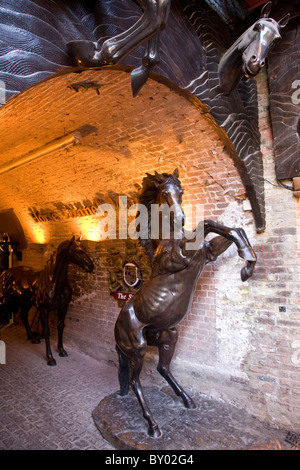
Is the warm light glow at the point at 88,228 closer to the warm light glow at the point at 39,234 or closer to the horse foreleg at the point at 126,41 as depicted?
the warm light glow at the point at 39,234

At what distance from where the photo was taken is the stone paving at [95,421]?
9.82 feet

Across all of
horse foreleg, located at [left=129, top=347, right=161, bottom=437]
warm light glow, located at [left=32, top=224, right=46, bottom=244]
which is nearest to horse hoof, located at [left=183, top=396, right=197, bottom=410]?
horse foreleg, located at [left=129, top=347, right=161, bottom=437]

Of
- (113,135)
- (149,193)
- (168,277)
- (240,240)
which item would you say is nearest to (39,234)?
(113,135)

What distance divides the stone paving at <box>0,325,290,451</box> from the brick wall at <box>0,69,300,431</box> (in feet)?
1.40

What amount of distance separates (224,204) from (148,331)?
1889 mm

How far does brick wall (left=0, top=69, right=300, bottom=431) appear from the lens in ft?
10.9

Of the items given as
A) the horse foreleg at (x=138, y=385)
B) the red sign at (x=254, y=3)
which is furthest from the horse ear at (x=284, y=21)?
the horse foreleg at (x=138, y=385)

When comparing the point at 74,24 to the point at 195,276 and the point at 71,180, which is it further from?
the point at 71,180

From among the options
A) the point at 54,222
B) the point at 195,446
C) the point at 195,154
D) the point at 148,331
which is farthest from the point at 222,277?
the point at 54,222

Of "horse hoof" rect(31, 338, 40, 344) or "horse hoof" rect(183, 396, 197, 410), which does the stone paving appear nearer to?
"horse hoof" rect(183, 396, 197, 410)

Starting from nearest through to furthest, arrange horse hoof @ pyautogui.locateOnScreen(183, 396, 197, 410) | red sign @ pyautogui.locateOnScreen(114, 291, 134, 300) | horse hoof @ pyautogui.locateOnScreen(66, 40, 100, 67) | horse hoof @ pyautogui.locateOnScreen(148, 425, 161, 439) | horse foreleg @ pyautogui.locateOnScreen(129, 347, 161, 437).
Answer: horse hoof @ pyautogui.locateOnScreen(66, 40, 100, 67)
horse hoof @ pyautogui.locateOnScreen(148, 425, 161, 439)
horse foreleg @ pyautogui.locateOnScreen(129, 347, 161, 437)
horse hoof @ pyautogui.locateOnScreen(183, 396, 197, 410)
red sign @ pyautogui.locateOnScreen(114, 291, 134, 300)

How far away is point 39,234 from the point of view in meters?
7.57

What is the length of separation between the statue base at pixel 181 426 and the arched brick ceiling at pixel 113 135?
8.63 ft

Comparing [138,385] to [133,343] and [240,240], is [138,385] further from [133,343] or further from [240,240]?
[240,240]
